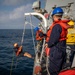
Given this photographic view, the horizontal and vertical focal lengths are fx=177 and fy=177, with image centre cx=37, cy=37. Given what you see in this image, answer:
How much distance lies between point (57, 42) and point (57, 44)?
0.06 metres

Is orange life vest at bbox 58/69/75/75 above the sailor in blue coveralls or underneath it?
underneath

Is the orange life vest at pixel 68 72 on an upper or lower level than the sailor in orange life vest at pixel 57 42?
lower

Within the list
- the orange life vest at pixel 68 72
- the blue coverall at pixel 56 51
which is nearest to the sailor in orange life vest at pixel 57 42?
the blue coverall at pixel 56 51

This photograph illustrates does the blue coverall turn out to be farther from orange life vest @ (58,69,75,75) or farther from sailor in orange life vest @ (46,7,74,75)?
orange life vest @ (58,69,75,75)

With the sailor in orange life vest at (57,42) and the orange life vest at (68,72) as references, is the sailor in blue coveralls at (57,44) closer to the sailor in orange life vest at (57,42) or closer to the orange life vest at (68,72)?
the sailor in orange life vest at (57,42)

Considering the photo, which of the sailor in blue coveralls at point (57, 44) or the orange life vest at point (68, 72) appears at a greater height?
the sailor in blue coveralls at point (57, 44)

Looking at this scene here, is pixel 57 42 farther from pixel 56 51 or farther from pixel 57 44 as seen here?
pixel 56 51

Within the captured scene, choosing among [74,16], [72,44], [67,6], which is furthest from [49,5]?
[72,44]

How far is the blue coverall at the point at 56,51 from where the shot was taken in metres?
4.80

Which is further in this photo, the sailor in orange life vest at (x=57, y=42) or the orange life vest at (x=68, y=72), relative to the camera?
the sailor in orange life vest at (x=57, y=42)

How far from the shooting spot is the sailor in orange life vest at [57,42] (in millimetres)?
4820

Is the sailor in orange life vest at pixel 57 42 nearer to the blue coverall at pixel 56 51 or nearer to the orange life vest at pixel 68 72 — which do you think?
the blue coverall at pixel 56 51

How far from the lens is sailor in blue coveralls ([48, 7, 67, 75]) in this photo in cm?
481

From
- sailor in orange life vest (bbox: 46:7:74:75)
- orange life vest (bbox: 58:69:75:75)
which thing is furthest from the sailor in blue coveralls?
orange life vest (bbox: 58:69:75:75)
